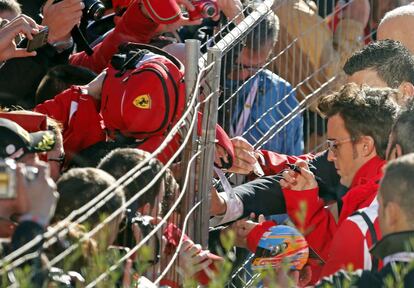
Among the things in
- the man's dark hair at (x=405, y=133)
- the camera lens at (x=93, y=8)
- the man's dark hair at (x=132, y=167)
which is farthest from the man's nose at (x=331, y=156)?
the camera lens at (x=93, y=8)

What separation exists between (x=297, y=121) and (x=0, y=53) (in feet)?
6.89

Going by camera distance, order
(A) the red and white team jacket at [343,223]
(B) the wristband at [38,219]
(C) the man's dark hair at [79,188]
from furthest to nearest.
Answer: (A) the red and white team jacket at [343,223], (C) the man's dark hair at [79,188], (B) the wristband at [38,219]

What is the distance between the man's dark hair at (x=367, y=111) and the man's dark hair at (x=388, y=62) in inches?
26.9

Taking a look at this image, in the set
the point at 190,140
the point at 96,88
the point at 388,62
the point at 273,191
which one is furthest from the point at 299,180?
the point at 96,88

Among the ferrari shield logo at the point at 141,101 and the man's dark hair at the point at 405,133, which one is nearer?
the man's dark hair at the point at 405,133

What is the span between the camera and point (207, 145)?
6371 millimetres

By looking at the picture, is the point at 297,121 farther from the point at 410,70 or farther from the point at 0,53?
the point at 0,53

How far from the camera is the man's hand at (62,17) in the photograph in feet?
24.3

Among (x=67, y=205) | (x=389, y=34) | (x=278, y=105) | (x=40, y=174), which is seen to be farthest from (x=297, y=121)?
(x=40, y=174)

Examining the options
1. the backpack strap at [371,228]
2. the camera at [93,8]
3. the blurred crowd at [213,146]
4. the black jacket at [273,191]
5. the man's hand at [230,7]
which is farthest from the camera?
the man's hand at [230,7]

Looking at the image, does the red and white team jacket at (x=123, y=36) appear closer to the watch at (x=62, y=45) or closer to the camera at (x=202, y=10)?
the watch at (x=62, y=45)

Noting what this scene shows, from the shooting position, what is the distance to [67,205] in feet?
17.0

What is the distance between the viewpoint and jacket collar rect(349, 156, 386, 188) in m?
6.11

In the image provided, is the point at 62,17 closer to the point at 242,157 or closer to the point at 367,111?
the point at 242,157
